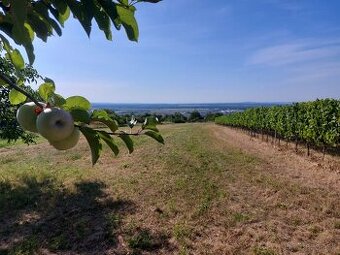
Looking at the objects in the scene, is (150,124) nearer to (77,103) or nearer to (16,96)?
(77,103)

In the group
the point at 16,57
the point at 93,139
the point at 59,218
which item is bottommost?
the point at 59,218

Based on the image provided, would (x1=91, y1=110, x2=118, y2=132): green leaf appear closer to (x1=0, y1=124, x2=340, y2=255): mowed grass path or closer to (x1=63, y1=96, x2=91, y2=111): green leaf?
(x1=63, y1=96, x2=91, y2=111): green leaf

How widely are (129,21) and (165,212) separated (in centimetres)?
772

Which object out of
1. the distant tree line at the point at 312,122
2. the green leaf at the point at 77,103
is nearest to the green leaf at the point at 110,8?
the green leaf at the point at 77,103

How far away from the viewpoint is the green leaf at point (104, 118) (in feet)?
2.61

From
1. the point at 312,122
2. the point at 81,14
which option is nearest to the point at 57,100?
the point at 81,14

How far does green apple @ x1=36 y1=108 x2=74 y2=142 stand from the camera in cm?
59

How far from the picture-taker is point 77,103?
0.74 m

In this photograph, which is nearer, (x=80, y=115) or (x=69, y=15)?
(x=80, y=115)

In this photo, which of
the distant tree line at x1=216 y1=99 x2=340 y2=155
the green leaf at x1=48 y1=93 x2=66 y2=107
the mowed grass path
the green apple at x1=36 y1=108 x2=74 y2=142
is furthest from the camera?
the distant tree line at x1=216 y1=99 x2=340 y2=155

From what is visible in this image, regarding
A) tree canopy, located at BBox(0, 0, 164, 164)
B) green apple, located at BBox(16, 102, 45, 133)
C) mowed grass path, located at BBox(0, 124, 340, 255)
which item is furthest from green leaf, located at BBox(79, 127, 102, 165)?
mowed grass path, located at BBox(0, 124, 340, 255)

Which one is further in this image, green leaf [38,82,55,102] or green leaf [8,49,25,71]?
green leaf [8,49,25,71]

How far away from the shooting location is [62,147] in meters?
0.70

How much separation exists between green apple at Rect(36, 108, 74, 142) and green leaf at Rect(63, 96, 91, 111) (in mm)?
115
